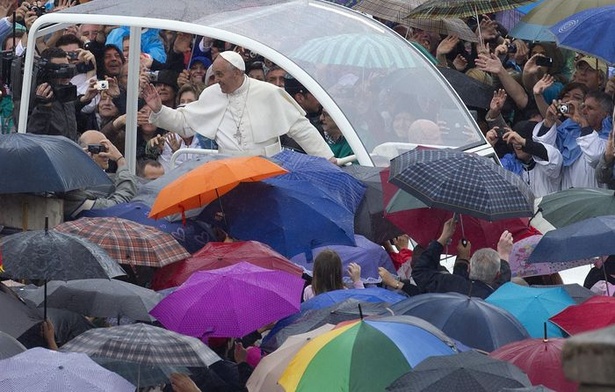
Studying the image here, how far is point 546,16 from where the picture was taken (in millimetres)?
15164

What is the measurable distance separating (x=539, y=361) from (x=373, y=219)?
455cm

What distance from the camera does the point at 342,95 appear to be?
12.7 meters

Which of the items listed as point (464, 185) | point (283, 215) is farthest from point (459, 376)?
point (283, 215)

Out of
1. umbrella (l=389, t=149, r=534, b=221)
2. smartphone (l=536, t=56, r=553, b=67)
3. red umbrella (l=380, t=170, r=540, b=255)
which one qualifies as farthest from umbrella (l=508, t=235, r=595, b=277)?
smartphone (l=536, t=56, r=553, b=67)

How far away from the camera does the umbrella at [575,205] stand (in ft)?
35.1

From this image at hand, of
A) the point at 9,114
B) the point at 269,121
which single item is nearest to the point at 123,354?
the point at 269,121

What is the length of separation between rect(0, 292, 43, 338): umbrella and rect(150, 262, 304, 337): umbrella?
77 centimetres

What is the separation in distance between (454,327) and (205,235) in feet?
11.9

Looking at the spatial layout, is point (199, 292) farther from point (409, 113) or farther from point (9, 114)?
point (9, 114)

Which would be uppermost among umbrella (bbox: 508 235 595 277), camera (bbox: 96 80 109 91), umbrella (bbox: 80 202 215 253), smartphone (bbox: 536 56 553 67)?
smartphone (bbox: 536 56 553 67)

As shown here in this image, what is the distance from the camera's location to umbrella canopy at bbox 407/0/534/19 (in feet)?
49.2

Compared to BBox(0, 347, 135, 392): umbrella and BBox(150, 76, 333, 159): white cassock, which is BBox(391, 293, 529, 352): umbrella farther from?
BBox(150, 76, 333, 159): white cassock

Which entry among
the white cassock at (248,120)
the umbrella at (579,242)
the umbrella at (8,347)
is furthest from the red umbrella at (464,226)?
the umbrella at (8,347)

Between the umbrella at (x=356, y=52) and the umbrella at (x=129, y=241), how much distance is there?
111 inches
